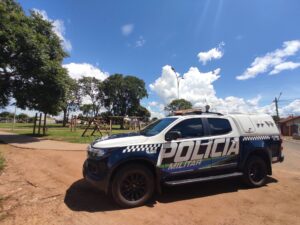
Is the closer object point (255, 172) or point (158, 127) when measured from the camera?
point (158, 127)

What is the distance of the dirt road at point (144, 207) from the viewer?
4.56 m

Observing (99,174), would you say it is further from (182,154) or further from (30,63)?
(30,63)

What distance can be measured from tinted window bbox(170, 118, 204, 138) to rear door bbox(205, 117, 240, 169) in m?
0.27

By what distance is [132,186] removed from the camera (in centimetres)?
517

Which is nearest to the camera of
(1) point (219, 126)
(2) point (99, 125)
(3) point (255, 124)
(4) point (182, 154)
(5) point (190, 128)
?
(4) point (182, 154)

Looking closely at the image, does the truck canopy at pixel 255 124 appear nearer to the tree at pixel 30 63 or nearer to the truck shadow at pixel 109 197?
the truck shadow at pixel 109 197

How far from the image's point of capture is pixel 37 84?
16.6m

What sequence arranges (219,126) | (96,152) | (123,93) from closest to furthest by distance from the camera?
(96,152), (219,126), (123,93)

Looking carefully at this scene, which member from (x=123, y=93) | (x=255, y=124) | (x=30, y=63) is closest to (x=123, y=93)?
(x=123, y=93)

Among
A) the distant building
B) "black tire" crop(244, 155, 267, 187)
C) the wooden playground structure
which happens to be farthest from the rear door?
the distant building

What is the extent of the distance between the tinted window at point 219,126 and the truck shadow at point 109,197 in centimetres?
149

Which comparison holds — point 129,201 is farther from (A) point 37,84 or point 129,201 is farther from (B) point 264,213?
(A) point 37,84

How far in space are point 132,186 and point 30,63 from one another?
13.8 m

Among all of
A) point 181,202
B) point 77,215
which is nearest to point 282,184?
point 181,202
